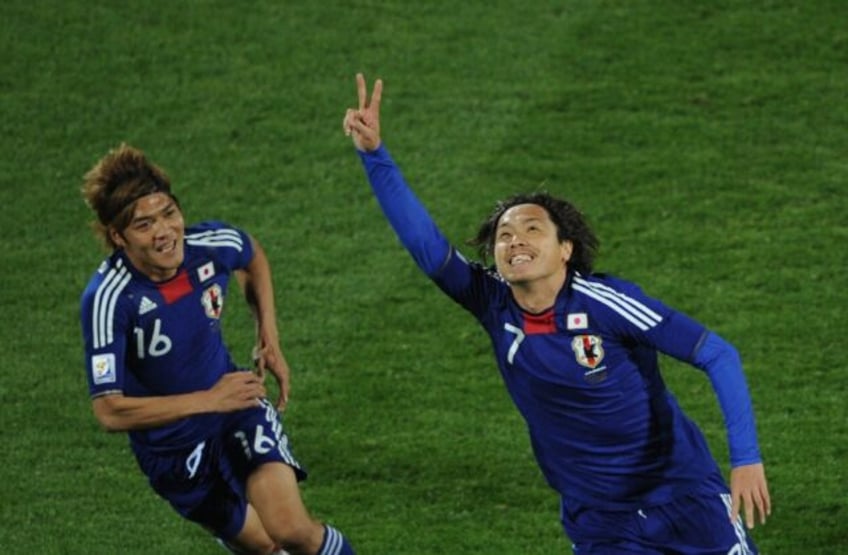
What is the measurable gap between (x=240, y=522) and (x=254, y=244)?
1171 mm

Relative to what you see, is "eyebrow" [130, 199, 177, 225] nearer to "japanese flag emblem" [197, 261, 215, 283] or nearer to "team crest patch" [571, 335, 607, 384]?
"japanese flag emblem" [197, 261, 215, 283]

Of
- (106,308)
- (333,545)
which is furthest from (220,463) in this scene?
(106,308)

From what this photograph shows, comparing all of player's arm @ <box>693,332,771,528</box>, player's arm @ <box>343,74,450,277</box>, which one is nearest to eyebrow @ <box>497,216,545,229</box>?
player's arm @ <box>343,74,450,277</box>

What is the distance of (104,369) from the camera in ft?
26.1

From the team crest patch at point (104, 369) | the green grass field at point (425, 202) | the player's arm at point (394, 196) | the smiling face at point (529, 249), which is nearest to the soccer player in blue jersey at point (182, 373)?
the team crest patch at point (104, 369)

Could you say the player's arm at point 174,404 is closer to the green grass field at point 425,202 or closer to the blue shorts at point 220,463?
the blue shorts at point 220,463

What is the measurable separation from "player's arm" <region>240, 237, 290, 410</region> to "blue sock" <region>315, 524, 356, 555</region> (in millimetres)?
628

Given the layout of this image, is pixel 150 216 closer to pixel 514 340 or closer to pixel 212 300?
pixel 212 300

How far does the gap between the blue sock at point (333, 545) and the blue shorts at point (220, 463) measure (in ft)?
0.97

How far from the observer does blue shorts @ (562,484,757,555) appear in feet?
24.5

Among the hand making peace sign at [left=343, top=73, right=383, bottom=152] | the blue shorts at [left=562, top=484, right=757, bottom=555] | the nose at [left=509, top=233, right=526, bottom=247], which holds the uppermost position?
the hand making peace sign at [left=343, top=73, right=383, bottom=152]

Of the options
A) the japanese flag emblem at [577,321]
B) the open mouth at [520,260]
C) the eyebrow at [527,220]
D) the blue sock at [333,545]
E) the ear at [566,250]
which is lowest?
the blue sock at [333,545]

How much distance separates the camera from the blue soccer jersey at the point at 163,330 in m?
8.01

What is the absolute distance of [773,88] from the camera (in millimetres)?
13617
